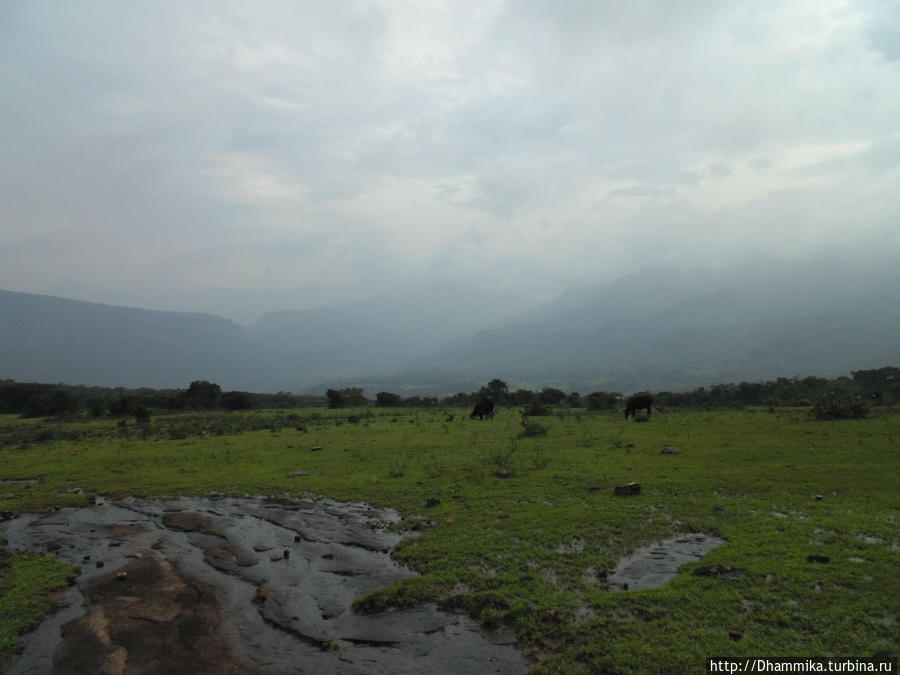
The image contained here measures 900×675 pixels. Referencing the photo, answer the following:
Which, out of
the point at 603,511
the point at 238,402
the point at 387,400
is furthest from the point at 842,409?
the point at 238,402

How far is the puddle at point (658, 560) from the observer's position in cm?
879

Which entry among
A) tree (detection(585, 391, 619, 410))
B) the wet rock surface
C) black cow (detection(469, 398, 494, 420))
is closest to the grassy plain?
the wet rock surface

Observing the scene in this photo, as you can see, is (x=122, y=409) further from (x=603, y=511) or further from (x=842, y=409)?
(x=842, y=409)

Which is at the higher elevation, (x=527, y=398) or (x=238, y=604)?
(x=527, y=398)

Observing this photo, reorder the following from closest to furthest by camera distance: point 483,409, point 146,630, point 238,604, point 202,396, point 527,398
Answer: point 146,630, point 238,604, point 483,409, point 527,398, point 202,396

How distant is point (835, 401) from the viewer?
27859 millimetres

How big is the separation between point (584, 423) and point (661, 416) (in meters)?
7.74

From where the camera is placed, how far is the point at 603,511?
1256 centimetres

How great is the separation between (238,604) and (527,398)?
50.0 metres

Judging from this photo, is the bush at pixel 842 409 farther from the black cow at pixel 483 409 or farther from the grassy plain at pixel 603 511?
the black cow at pixel 483 409

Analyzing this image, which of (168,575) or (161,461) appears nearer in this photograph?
(168,575)

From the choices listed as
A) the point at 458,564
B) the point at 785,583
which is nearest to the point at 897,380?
the point at 785,583

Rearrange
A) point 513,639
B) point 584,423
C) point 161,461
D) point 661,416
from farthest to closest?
point 661,416 → point 584,423 → point 161,461 → point 513,639

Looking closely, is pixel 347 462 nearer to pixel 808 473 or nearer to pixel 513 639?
pixel 513 639
